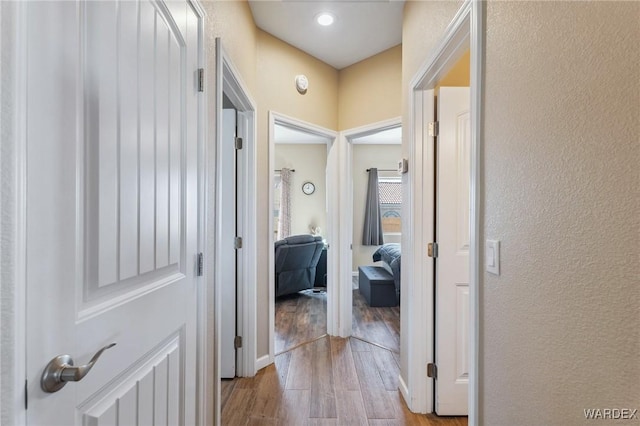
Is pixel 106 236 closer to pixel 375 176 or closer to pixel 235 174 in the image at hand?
pixel 235 174

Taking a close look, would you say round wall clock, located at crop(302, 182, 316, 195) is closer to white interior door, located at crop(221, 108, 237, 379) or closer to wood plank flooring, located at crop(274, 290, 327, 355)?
wood plank flooring, located at crop(274, 290, 327, 355)

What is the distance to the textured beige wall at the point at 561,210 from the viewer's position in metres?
0.62

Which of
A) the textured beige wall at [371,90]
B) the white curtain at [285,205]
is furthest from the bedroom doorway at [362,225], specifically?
the white curtain at [285,205]

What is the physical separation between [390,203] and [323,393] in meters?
4.67

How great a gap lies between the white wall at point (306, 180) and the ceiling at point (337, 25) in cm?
343

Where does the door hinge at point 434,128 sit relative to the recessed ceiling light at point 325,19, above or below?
below

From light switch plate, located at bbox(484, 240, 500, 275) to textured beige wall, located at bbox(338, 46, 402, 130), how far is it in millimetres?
1783

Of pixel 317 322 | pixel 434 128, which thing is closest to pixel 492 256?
pixel 434 128

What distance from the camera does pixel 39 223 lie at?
1.91 ft

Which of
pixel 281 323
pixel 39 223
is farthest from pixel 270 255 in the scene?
pixel 39 223

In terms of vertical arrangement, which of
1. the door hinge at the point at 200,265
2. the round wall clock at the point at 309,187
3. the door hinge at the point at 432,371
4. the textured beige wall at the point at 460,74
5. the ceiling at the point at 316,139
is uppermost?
the ceiling at the point at 316,139

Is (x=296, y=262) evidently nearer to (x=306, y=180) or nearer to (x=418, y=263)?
(x=306, y=180)

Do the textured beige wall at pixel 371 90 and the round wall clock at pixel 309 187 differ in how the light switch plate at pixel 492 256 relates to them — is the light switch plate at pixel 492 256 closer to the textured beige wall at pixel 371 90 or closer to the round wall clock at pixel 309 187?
the textured beige wall at pixel 371 90

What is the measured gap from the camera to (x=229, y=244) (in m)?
2.32
